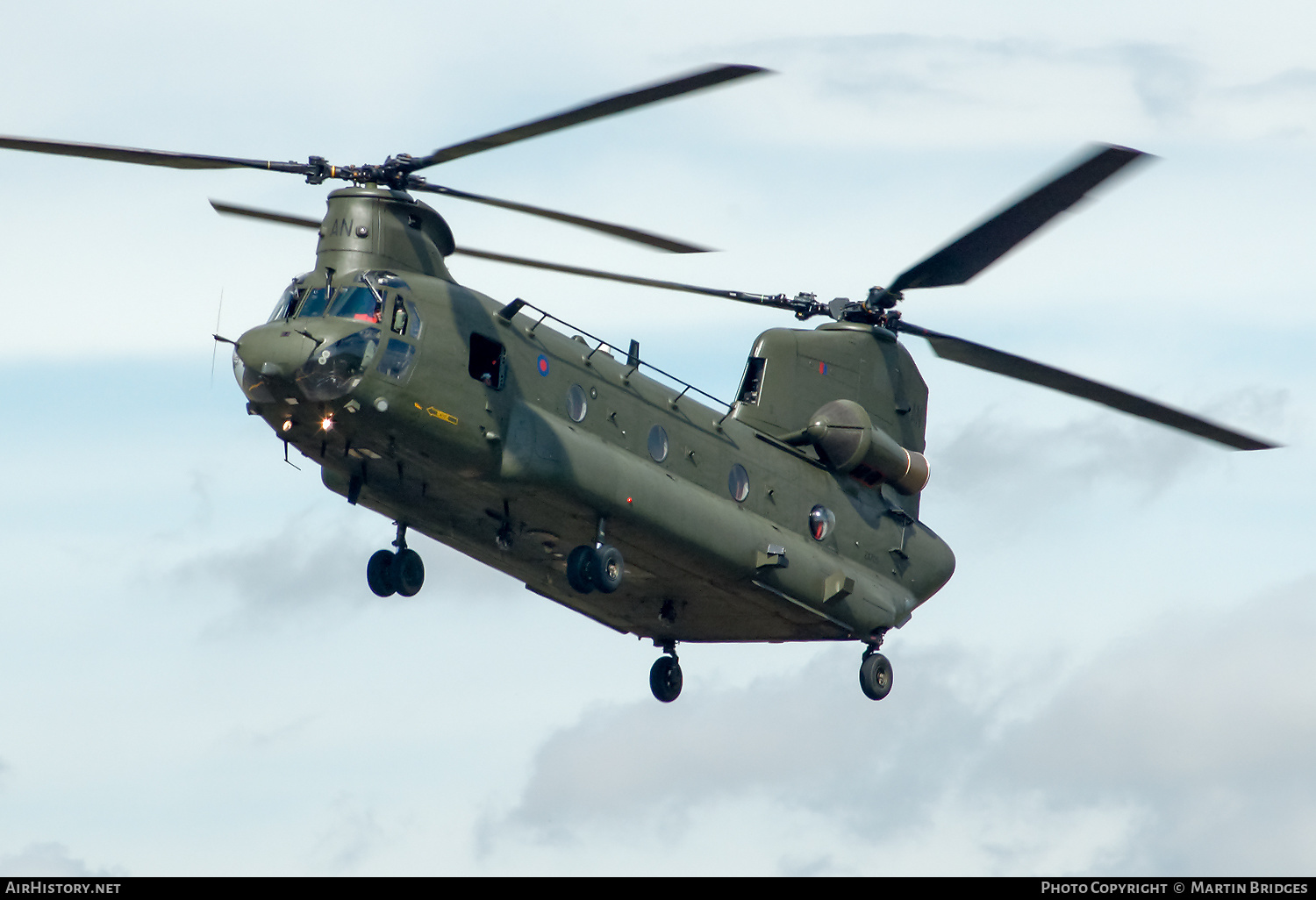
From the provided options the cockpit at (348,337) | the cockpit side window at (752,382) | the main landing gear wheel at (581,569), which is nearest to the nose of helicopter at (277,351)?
the cockpit at (348,337)

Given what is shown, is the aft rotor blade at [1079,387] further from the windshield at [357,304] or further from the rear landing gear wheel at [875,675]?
the windshield at [357,304]

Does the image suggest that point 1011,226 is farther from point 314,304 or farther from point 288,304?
point 288,304

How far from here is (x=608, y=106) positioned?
2573 centimetres

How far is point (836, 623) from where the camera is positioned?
36.3 meters

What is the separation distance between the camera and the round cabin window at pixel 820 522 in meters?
36.3

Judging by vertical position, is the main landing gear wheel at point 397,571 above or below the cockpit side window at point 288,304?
below

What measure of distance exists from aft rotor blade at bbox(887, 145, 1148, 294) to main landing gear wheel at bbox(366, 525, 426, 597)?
435 inches

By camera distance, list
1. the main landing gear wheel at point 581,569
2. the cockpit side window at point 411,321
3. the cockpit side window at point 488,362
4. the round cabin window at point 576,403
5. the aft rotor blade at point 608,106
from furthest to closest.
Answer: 1. the round cabin window at point 576,403
2. the main landing gear wheel at point 581,569
3. the cockpit side window at point 488,362
4. the cockpit side window at point 411,321
5. the aft rotor blade at point 608,106

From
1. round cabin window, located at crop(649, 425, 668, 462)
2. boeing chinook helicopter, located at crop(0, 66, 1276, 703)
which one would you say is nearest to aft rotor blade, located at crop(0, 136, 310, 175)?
boeing chinook helicopter, located at crop(0, 66, 1276, 703)

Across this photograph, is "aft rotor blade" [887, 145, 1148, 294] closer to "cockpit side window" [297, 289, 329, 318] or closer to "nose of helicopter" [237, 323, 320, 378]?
"cockpit side window" [297, 289, 329, 318]

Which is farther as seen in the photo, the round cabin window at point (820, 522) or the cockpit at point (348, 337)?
the round cabin window at point (820, 522)

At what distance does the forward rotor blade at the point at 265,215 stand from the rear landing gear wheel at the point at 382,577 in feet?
18.0
